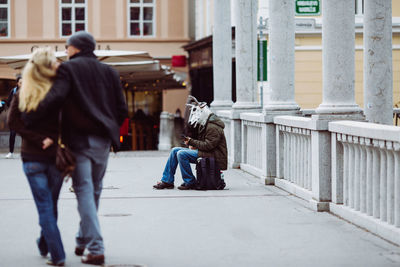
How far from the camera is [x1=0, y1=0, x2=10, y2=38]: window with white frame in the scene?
1439 inches

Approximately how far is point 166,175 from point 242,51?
186 inches

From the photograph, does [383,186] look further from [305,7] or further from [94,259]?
[305,7]

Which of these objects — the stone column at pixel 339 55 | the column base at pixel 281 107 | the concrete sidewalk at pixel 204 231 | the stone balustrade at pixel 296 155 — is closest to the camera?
the concrete sidewalk at pixel 204 231

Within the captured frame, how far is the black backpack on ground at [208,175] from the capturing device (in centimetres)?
1169

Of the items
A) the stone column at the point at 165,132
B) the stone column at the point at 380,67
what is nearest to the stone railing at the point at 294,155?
the stone column at the point at 380,67

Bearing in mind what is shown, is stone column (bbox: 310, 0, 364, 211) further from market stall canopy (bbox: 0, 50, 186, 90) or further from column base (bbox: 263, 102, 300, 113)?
market stall canopy (bbox: 0, 50, 186, 90)

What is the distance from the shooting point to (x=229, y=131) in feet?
57.1

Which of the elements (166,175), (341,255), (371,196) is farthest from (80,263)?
(166,175)

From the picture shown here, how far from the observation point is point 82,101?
6293 millimetres

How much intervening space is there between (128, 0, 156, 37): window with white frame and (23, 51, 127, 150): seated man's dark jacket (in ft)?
102

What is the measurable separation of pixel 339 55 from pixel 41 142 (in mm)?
4379

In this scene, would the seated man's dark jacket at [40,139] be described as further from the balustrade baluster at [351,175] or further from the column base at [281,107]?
the column base at [281,107]

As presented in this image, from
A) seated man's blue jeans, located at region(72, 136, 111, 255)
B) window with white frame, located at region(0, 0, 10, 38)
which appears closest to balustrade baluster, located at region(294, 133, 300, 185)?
seated man's blue jeans, located at region(72, 136, 111, 255)

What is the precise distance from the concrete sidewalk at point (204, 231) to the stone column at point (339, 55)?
1.28 metres
